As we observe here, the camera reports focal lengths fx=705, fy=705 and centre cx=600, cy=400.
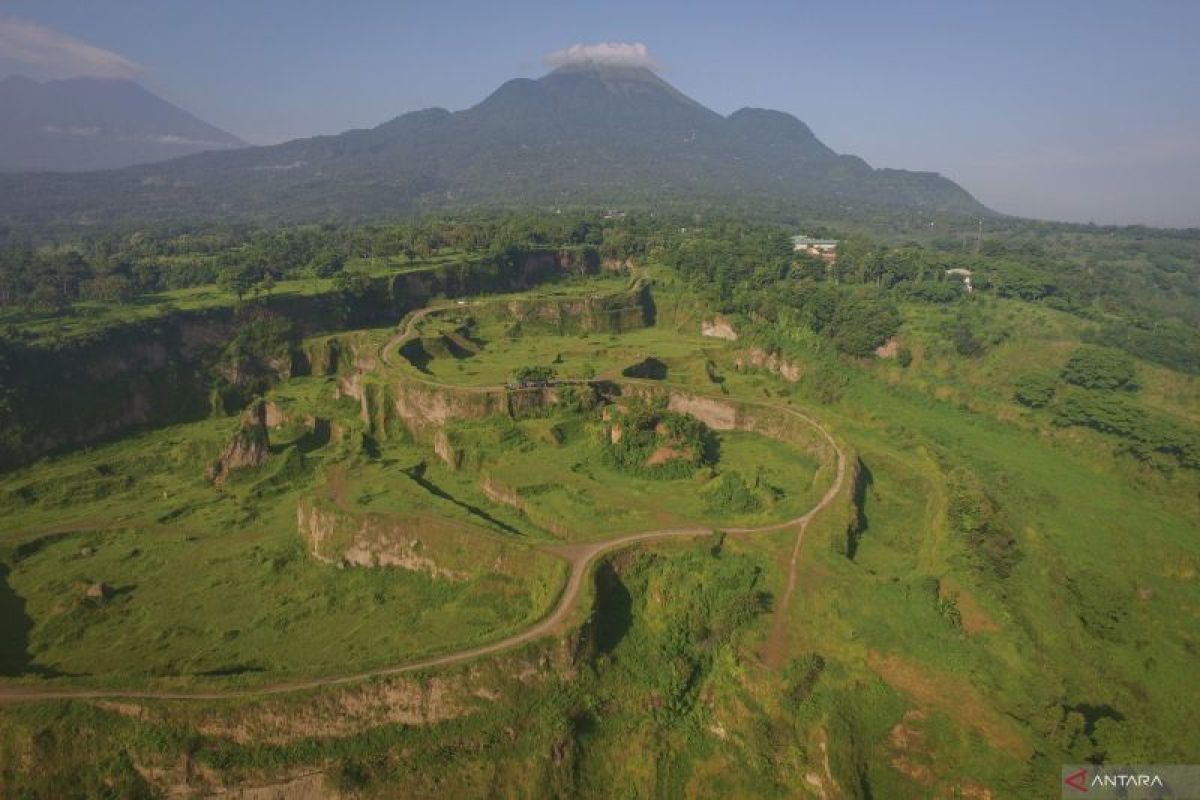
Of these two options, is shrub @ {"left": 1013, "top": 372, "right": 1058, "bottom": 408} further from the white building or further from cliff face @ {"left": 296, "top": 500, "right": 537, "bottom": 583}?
cliff face @ {"left": 296, "top": 500, "right": 537, "bottom": 583}

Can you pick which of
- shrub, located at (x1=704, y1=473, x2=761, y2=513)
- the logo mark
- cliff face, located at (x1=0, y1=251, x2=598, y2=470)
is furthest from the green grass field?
cliff face, located at (x1=0, y1=251, x2=598, y2=470)

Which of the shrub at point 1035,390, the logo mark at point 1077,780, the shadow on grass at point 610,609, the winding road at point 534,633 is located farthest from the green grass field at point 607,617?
the shrub at point 1035,390

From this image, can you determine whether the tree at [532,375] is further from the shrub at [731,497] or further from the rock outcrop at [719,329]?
the rock outcrop at [719,329]

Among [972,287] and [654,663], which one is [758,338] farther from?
[654,663]

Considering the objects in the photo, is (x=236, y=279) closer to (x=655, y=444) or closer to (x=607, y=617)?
(x=655, y=444)

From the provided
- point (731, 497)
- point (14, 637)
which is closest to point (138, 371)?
point (14, 637)
